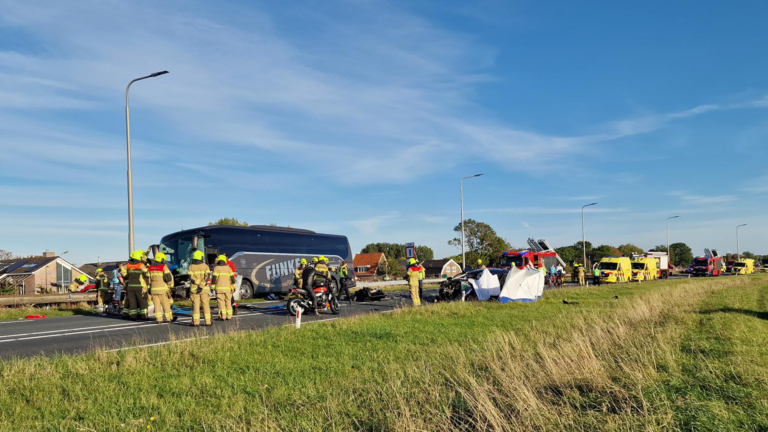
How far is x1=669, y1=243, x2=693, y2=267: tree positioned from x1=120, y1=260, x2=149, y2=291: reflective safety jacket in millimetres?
140934

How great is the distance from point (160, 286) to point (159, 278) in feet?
0.73

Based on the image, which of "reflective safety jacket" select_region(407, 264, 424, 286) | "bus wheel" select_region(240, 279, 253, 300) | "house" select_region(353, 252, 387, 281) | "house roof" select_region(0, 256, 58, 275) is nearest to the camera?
"reflective safety jacket" select_region(407, 264, 424, 286)

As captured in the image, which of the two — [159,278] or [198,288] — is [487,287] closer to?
[198,288]

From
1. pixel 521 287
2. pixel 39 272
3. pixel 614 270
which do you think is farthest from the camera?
pixel 39 272

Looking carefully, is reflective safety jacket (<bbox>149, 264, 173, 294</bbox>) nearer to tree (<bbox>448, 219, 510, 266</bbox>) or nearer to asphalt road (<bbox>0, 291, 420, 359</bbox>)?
asphalt road (<bbox>0, 291, 420, 359</bbox>)

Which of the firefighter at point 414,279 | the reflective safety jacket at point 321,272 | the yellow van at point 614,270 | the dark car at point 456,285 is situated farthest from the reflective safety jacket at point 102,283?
Result: the yellow van at point 614,270

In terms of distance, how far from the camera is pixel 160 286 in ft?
47.5

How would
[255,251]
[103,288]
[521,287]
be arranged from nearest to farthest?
[103,288]
[521,287]
[255,251]

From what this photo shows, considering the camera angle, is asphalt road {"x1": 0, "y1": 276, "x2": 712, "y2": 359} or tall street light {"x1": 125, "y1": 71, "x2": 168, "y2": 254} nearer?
asphalt road {"x1": 0, "y1": 276, "x2": 712, "y2": 359}

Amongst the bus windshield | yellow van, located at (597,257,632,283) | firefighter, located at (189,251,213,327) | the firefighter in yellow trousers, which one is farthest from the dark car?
yellow van, located at (597,257,632,283)

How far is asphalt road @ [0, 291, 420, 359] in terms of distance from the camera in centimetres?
1029

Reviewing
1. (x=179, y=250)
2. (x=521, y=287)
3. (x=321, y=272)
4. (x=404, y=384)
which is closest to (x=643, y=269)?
(x=521, y=287)

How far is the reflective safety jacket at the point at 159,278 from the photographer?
14283 mm

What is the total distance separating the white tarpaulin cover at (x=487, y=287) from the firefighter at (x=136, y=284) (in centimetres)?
1113
